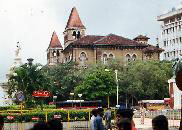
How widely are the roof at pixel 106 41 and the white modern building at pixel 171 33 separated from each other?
21799 mm

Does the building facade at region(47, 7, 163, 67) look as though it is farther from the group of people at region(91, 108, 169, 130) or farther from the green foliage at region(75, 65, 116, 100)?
the group of people at region(91, 108, 169, 130)

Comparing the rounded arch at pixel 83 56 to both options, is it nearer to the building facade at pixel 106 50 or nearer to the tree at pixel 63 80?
the building facade at pixel 106 50

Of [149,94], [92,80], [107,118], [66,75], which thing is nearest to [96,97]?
[92,80]

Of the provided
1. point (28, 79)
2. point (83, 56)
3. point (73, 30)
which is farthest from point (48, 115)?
point (73, 30)

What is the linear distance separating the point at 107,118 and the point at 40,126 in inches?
781

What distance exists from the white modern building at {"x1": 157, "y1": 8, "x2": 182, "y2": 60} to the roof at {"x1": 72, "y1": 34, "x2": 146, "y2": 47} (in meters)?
21.8

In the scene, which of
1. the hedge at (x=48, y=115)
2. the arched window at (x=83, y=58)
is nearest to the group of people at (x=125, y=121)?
the hedge at (x=48, y=115)

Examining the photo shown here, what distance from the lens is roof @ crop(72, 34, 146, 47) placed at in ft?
346

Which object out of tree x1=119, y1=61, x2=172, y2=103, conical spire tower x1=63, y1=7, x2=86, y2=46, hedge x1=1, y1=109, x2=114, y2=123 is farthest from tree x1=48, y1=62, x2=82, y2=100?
hedge x1=1, y1=109, x2=114, y2=123

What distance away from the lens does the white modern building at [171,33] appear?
129m

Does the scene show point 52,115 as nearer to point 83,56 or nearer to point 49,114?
point 49,114

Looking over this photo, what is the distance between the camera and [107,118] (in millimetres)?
26531

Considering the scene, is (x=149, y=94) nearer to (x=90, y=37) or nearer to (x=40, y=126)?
(x=90, y=37)

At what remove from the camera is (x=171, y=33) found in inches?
5197
